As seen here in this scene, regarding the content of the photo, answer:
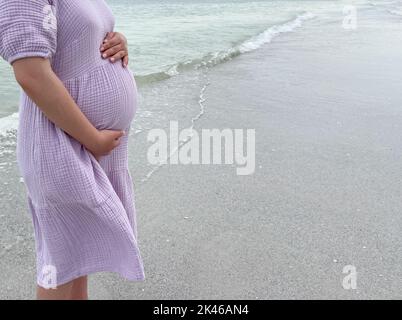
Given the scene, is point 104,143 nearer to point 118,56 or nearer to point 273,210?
point 118,56

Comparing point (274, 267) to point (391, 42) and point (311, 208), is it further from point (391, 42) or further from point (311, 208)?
point (391, 42)

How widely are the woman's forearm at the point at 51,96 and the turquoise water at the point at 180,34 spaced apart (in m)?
4.36

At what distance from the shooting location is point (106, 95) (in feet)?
4.98

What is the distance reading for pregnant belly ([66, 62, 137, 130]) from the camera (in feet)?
4.81

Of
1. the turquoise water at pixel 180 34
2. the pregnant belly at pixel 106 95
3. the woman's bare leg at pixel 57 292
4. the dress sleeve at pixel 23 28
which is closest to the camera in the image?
the dress sleeve at pixel 23 28

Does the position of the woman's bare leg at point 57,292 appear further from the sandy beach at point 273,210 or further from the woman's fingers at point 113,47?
the woman's fingers at point 113,47

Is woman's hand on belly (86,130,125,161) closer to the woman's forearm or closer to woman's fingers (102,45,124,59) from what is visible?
the woman's forearm

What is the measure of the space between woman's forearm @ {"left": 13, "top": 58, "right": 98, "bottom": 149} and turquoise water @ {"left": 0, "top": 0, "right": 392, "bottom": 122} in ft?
14.3

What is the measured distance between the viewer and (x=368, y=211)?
3.11 m

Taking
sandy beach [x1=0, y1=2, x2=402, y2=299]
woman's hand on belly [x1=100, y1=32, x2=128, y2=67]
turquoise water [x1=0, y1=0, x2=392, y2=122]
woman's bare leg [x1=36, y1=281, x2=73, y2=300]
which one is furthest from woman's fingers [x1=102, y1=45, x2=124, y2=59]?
turquoise water [x1=0, y1=0, x2=392, y2=122]

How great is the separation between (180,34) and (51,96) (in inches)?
414

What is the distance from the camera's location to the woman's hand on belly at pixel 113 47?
1.52 m

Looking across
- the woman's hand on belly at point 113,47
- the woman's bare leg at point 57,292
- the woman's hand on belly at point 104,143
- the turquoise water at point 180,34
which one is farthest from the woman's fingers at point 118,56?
the turquoise water at point 180,34

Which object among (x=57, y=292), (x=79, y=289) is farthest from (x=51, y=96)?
(x=79, y=289)
